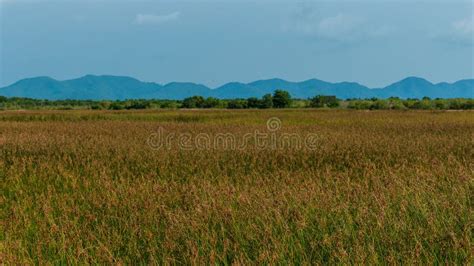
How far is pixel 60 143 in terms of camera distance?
474 inches

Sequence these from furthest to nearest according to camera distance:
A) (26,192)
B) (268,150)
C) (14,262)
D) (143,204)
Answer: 1. (268,150)
2. (26,192)
3. (143,204)
4. (14,262)

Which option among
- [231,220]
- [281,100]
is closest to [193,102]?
[281,100]

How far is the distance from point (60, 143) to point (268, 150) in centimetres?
649

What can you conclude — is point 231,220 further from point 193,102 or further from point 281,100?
point 281,100

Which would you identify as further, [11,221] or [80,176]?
[80,176]

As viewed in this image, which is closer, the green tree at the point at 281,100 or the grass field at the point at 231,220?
the grass field at the point at 231,220

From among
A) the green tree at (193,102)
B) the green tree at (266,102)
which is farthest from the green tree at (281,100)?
the green tree at (193,102)

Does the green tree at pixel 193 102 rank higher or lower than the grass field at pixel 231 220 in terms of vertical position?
higher

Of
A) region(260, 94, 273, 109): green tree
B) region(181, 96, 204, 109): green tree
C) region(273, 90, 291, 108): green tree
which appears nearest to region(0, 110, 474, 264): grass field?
region(260, 94, 273, 109): green tree

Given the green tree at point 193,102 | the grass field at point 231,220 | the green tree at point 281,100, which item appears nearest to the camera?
the grass field at point 231,220

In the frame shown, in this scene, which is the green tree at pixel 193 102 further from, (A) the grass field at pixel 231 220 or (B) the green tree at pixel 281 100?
(A) the grass field at pixel 231 220

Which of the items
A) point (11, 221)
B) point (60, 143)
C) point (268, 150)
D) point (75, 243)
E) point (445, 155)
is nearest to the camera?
point (75, 243)

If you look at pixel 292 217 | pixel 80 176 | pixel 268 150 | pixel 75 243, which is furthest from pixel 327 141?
pixel 75 243

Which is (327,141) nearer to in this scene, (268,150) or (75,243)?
(268,150)
